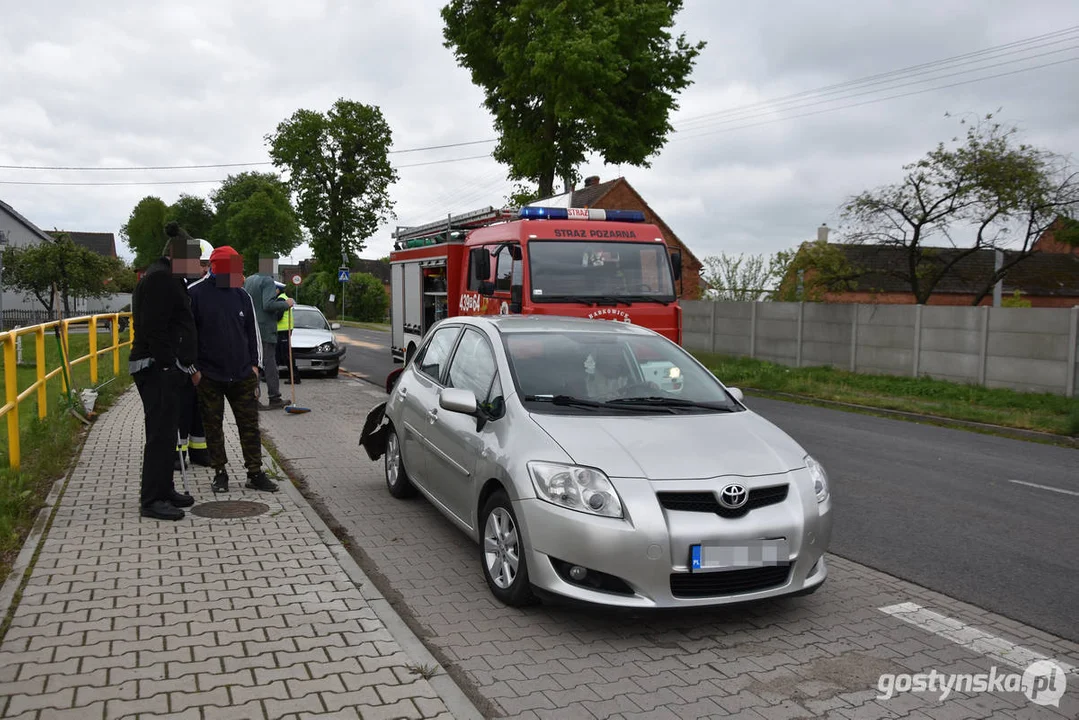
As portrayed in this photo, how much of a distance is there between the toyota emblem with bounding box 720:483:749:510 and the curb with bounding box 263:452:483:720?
1.50 metres

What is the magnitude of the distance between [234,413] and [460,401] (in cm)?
271

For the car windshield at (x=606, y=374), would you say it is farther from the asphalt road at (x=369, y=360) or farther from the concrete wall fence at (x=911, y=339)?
the concrete wall fence at (x=911, y=339)

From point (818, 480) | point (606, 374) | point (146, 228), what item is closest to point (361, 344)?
point (606, 374)

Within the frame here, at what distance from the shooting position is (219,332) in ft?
22.1

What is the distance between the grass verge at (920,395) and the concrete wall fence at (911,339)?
386 mm

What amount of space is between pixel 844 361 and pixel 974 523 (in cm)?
1414

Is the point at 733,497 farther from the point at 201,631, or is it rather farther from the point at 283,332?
the point at 283,332

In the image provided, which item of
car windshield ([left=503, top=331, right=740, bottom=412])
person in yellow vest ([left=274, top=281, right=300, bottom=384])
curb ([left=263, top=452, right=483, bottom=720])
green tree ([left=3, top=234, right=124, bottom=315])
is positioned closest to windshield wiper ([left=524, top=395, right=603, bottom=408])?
car windshield ([left=503, top=331, right=740, bottom=412])

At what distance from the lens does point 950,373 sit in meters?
17.6

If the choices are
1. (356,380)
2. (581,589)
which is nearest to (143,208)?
(356,380)

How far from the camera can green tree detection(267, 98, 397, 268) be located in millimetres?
54812

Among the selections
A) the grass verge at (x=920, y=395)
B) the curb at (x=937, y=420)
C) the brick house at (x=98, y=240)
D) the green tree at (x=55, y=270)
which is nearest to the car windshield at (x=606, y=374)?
the curb at (x=937, y=420)

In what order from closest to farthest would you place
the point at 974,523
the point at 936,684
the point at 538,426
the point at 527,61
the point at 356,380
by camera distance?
the point at 936,684
the point at 538,426
the point at 974,523
the point at 356,380
the point at 527,61

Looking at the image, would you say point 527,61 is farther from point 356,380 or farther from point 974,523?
point 974,523
